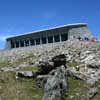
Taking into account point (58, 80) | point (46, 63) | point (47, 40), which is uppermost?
point (47, 40)

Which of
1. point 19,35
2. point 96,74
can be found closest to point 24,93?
point 96,74

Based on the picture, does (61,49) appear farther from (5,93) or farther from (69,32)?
(5,93)

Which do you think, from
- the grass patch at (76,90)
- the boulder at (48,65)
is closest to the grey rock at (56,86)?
the grass patch at (76,90)

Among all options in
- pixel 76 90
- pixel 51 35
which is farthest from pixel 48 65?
pixel 51 35

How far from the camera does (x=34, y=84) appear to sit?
1608 centimetres

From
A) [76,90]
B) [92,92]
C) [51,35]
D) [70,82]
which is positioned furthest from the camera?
[51,35]

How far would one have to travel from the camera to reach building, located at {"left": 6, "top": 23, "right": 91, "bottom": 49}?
35.1m

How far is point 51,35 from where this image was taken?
3928 cm

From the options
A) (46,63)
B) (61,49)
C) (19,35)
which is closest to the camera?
(46,63)

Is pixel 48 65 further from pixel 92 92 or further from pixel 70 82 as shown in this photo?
pixel 92 92

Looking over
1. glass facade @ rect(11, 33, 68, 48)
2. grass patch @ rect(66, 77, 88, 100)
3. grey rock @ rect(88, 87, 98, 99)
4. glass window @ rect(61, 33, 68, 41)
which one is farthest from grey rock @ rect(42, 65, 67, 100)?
glass facade @ rect(11, 33, 68, 48)

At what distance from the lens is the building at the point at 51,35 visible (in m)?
35.1

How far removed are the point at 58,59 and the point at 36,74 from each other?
2.21m

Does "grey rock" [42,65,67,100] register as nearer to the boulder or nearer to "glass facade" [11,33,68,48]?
the boulder
